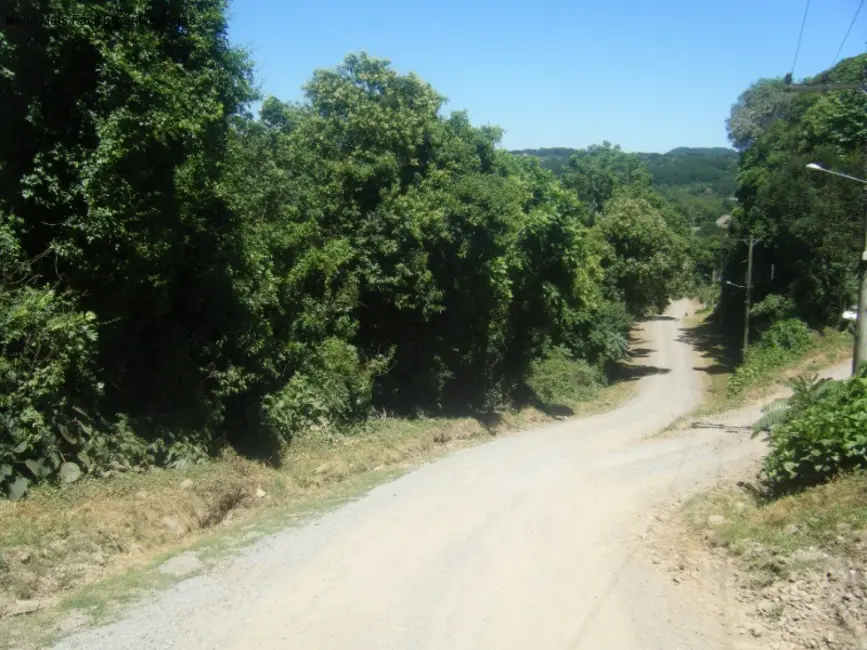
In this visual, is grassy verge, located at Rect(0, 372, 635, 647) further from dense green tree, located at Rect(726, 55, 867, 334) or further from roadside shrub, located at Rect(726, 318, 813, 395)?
dense green tree, located at Rect(726, 55, 867, 334)

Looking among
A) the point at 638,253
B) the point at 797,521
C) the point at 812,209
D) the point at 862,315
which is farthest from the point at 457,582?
the point at 638,253

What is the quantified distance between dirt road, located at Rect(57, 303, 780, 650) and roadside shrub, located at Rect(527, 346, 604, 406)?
16.8 metres

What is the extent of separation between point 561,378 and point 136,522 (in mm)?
25873

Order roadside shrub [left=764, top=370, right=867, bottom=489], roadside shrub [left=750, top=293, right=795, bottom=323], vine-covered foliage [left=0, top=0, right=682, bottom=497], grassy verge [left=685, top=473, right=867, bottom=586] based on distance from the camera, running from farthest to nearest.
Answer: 1. roadside shrub [left=750, top=293, right=795, bottom=323]
2. vine-covered foliage [left=0, top=0, right=682, bottom=497]
3. roadside shrub [left=764, top=370, right=867, bottom=489]
4. grassy verge [left=685, top=473, right=867, bottom=586]

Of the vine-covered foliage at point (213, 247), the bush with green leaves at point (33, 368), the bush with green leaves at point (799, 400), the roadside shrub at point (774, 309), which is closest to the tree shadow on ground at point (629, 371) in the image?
the roadside shrub at point (774, 309)

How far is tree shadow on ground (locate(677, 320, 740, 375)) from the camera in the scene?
49.5 m

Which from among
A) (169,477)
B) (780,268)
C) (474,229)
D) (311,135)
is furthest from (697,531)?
(780,268)

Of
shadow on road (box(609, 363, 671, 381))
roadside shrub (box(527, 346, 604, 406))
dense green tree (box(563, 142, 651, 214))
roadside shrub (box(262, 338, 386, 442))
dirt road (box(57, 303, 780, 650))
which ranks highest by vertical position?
dense green tree (box(563, 142, 651, 214))

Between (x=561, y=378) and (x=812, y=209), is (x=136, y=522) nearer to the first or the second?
(x=561, y=378)

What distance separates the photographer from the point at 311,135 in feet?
71.6

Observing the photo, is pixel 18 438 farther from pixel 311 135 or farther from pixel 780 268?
pixel 780 268

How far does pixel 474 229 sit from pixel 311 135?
5.17m

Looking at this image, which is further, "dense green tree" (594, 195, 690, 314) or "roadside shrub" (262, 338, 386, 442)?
"dense green tree" (594, 195, 690, 314)

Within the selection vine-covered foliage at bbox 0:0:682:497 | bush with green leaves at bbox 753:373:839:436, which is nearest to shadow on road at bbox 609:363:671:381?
vine-covered foliage at bbox 0:0:682:497
